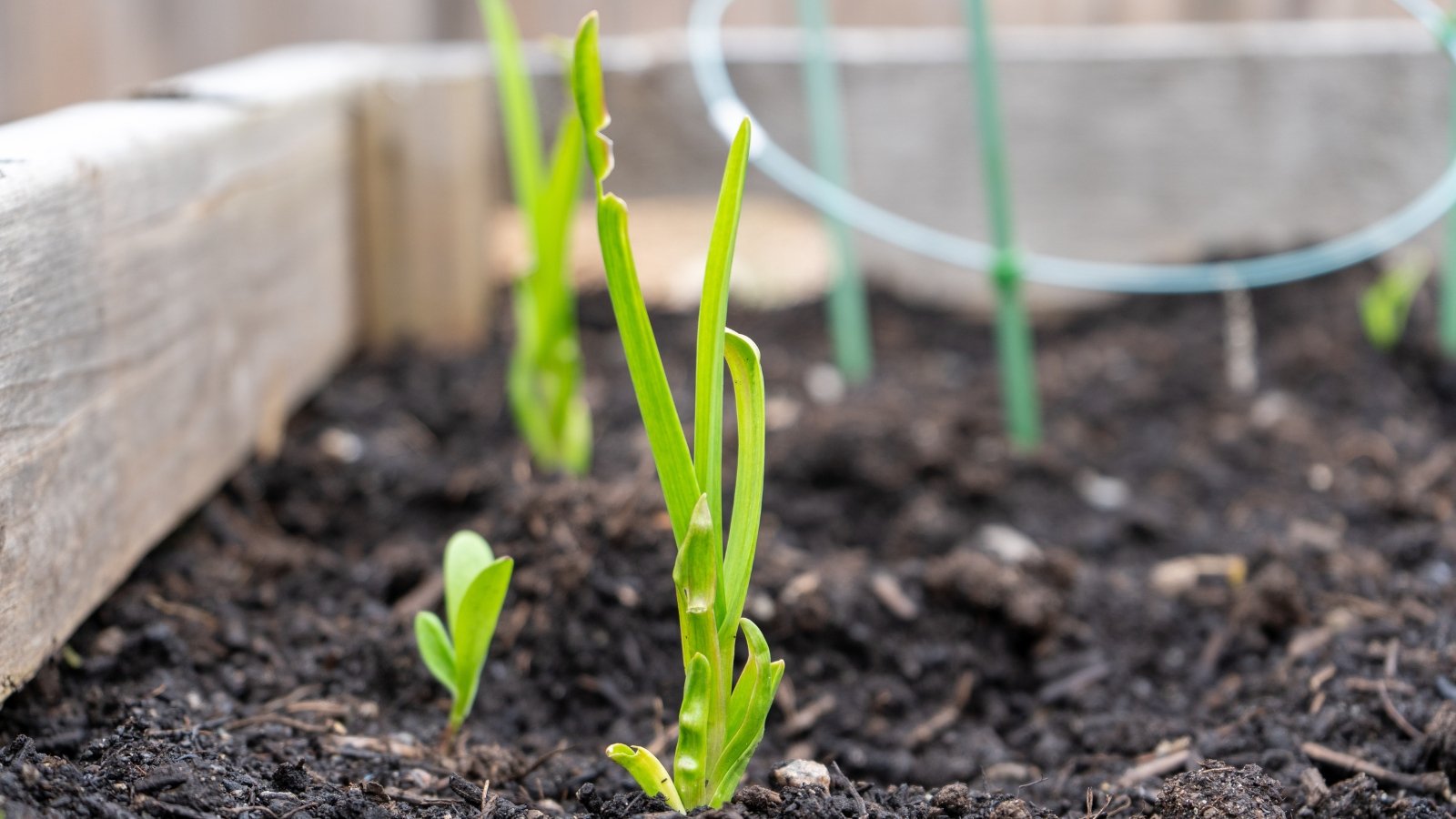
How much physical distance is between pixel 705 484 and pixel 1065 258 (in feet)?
6.59

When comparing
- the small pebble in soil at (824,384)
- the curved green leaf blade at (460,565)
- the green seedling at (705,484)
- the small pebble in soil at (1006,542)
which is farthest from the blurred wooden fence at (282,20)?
the green seedling at (705,484)

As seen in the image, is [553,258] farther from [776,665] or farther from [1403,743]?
[1403,743]

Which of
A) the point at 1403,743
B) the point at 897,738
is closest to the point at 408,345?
the point at 897,738

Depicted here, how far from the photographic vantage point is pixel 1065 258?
261 cm

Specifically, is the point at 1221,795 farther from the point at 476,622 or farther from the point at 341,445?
the point at 341,445

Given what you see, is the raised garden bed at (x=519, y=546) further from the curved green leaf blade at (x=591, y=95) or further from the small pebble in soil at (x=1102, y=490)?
the curved green leaf blade at (x=591, y=95)

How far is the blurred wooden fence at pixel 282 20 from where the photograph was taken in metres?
2.21

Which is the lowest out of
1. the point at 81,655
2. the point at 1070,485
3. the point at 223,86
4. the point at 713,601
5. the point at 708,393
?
the point at 1070,485

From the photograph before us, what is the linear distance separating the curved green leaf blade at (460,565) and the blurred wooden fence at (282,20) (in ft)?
5.64

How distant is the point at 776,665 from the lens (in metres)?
0.80

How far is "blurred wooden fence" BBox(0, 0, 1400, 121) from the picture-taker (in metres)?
2.21

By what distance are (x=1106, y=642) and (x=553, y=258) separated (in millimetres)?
784

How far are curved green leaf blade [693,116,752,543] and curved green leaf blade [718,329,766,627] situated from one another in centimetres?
1

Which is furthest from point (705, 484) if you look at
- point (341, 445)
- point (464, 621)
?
point (341, 445)
